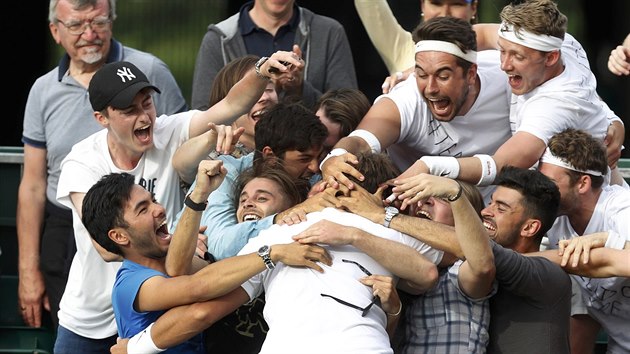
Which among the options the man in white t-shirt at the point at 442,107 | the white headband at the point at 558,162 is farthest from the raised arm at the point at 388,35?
the white headband at the point at 558,162

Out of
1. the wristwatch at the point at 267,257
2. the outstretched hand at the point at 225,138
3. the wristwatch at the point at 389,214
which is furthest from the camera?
the outstretched hand at the point at 225,138

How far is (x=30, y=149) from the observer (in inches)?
288

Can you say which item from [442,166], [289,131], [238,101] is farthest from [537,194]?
[238,101]

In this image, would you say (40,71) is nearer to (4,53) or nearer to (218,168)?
(4,53)

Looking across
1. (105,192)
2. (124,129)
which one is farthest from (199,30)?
(105,192)

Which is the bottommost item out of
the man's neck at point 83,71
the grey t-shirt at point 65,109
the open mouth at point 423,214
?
the grey t-shirt at point 65,109

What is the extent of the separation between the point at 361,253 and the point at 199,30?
13.3ft

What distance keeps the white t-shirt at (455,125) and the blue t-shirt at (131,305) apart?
141 centimetres

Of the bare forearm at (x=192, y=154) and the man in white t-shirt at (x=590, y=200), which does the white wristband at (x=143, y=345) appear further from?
the man in white t-shirt at (x=590, y=200)

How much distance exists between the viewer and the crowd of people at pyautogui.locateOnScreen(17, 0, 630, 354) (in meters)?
5.62

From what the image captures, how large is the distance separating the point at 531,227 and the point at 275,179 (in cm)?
103

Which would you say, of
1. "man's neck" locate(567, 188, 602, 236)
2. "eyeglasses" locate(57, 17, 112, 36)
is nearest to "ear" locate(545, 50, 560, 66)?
"man's neck" locate(567, 188, 602, 236)

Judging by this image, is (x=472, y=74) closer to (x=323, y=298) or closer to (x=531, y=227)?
(x=531, y=227)

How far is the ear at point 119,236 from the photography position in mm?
5844
